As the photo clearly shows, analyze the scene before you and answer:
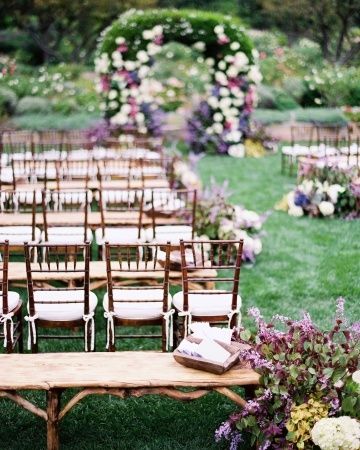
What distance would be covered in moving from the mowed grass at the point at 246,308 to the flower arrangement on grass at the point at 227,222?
221mm

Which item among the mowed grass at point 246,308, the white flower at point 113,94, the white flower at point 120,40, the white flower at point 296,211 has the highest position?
the white flower at point 120,40

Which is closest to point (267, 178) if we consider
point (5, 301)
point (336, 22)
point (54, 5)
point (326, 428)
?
point (5, 301)

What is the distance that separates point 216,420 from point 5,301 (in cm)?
161

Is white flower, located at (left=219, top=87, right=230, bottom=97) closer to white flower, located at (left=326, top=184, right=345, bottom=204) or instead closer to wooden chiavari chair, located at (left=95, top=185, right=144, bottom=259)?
white flower, located at (left=326, top=184, right=345, bottom=204)

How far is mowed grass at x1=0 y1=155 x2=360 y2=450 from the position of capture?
4551mm

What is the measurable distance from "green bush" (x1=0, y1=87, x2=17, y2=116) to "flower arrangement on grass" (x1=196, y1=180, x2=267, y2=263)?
13652 mm

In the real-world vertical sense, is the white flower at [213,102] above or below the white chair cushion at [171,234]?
above

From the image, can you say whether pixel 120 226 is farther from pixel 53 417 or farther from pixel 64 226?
pixel 53 417

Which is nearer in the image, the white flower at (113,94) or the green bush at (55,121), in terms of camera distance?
the white flower at (113,94)

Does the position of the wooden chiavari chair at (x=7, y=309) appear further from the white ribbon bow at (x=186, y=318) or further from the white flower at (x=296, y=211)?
the white flower at (x=296, y=211)

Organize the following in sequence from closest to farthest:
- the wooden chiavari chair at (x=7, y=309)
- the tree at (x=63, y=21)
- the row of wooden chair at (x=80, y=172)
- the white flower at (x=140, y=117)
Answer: the wooden chiavari chair at (x=7, y=309) < the row of wooden chair at (x=80, y=172) < the white flower at (x=140, y=117) < the tree at (x=63, y=21)

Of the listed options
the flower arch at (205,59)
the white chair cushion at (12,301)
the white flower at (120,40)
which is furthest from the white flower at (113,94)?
the white chair cushion at (12,301)

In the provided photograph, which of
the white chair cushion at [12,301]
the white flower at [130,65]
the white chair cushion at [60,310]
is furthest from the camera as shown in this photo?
the white flower at [130,65]

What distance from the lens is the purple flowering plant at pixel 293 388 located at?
3.93 m
